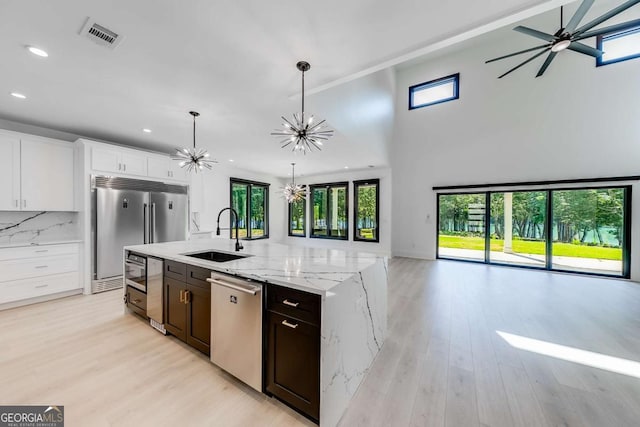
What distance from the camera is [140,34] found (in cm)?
175

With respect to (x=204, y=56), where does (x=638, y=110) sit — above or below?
above

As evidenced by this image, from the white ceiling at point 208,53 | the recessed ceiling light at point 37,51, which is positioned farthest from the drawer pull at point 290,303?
the recessed ceiling light at point 37,51

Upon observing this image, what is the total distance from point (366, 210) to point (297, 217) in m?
2.74

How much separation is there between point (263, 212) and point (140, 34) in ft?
21.2

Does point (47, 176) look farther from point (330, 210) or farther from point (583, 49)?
point (583, 49)

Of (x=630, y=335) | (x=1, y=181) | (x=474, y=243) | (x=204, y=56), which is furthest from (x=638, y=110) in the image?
(x=1, y=181)

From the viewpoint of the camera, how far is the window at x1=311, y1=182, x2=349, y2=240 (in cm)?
774

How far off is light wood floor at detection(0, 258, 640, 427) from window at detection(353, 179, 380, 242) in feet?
13.1

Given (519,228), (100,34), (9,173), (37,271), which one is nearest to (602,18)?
(519,228)

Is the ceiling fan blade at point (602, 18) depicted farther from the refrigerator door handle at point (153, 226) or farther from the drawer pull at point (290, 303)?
the refrigerator door handle at point (153, 226)

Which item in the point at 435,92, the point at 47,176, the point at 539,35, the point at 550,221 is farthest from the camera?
the point at 435,92

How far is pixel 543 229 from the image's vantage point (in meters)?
5.52

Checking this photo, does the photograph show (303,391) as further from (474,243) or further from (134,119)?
(474,243)

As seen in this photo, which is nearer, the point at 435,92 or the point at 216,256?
the point at 216,256
